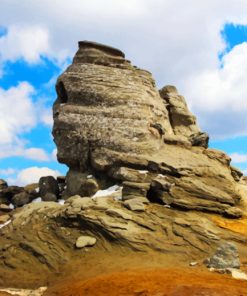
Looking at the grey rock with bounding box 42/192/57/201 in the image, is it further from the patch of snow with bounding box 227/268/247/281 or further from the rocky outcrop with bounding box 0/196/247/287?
the patch of snow with bounding box 227/268/247/281

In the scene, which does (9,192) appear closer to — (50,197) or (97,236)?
(50,197)

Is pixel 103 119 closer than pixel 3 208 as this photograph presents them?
Yes

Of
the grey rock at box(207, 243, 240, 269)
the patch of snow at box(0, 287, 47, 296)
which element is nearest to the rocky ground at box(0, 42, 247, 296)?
the grey rock at box(207, 243, 240, 269)

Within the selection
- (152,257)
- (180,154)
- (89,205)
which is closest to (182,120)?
(180,154)

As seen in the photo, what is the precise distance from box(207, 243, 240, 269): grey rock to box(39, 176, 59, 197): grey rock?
73.6ft

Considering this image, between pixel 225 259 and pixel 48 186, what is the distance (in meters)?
23.8

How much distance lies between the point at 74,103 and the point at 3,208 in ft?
46.3

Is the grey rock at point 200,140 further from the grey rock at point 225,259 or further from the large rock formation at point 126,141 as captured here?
the grey rock at point 225,259

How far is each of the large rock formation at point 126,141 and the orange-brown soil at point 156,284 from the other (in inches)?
436

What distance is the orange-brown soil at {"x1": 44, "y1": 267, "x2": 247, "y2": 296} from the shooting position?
18.7 m

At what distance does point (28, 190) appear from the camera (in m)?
50.3

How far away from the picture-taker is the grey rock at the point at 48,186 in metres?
43.2

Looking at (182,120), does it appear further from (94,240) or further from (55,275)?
(55,275)

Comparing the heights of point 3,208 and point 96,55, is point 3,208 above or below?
below
